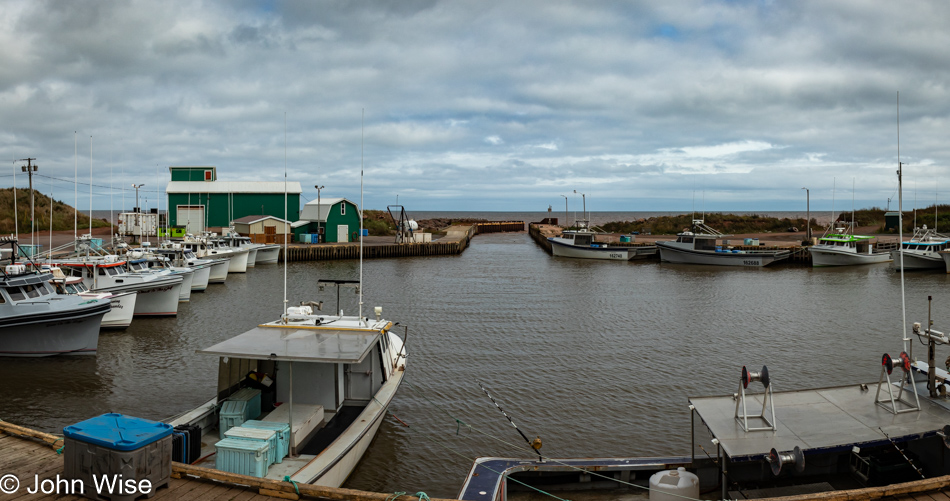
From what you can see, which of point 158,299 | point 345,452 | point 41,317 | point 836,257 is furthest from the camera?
point 836,257

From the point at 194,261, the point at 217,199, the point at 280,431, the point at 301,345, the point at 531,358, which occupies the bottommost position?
the point at 531,358

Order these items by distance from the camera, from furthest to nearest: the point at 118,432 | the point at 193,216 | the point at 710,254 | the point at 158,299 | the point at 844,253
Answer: the point at 193,216 < the point at 710,254 < the point at 844,253 < the point at 158,299 < the point at 118,432

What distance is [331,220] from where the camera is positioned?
61719mm

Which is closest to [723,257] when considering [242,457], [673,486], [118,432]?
[673,486]

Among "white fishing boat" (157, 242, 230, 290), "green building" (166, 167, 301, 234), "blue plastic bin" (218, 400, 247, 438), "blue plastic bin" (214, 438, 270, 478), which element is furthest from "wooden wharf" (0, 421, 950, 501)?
"green building" (166, 167, 301, 234)

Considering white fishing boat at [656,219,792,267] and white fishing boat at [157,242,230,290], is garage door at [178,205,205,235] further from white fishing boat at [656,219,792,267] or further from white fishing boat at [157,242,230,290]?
white fishing boat at [656,219,792,267]

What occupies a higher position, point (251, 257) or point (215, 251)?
point (215, 251)

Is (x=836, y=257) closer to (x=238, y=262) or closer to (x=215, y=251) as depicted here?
(x=238, y=262)

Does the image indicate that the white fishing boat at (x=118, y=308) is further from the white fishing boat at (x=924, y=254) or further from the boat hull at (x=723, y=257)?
the white fishing boat at (x=924, y=254)

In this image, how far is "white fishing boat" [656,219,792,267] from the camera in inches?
2061

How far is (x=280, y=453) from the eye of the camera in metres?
9.68

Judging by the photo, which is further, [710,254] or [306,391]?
[710,254]

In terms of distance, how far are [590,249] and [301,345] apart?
166 feet

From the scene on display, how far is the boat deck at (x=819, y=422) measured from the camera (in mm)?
8531
